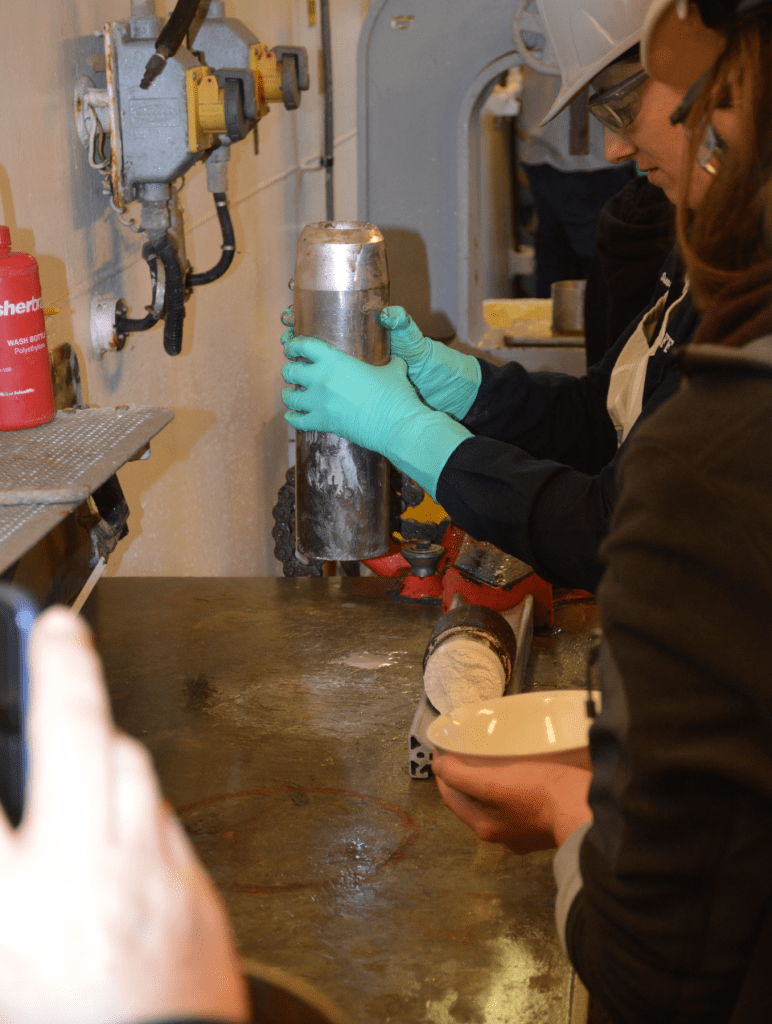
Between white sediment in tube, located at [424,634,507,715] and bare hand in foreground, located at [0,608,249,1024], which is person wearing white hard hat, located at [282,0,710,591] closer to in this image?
white sediment in tube, located at [424,634,507,715]

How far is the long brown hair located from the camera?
68 cm

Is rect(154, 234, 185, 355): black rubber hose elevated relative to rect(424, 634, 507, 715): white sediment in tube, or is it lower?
elevated

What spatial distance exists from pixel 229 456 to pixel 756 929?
2241 millimetres

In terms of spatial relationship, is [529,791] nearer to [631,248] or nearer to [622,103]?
[622,103]

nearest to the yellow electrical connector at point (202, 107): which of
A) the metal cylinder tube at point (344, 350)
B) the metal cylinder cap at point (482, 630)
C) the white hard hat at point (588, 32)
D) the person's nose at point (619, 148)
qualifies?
the metal cylinder tube at point (344, 350)

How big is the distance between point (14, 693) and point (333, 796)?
54cm

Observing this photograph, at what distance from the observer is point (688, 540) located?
23.5 inches

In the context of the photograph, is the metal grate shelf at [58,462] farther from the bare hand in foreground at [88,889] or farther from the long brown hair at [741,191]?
the long brown hair at [741,191]

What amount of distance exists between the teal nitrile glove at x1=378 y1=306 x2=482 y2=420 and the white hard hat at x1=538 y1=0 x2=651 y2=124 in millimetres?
440

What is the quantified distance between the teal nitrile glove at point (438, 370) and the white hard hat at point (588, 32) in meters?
0.44

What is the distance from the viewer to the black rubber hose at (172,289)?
173 cm

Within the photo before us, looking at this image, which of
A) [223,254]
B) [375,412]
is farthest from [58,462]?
[223,254]

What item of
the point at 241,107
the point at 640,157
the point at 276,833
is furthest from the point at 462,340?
the point at 276,833

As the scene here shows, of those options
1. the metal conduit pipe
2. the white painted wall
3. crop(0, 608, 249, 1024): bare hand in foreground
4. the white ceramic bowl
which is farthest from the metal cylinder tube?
the metal conduit pipe
